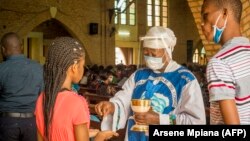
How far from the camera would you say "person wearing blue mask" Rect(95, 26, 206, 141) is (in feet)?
8.95

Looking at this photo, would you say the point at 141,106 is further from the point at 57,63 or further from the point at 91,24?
the point at 91,24

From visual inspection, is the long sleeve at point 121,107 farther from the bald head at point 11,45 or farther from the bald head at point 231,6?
the bald head at point 11,45

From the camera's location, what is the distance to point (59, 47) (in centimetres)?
244

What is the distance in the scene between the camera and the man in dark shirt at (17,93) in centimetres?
441

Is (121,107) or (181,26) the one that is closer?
(121,107)

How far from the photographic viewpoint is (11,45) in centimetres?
458

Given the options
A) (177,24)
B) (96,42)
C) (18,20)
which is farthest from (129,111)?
(177,24)

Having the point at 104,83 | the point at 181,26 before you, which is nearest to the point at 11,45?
the point at 104,83

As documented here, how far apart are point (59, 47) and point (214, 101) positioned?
0.90 metres

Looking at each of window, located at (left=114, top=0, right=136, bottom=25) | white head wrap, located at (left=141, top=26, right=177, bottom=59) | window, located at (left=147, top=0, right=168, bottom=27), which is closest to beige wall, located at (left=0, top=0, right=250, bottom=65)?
window, located at (left=114, top=0, right=136, bottom=25)

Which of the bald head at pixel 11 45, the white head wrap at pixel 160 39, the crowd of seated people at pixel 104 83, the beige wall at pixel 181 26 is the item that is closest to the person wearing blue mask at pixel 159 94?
the white head wrap at pixel 160 39

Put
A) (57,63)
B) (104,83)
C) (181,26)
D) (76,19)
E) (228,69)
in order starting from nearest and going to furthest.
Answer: (228,69) → (57,63) → (104,83) → (76,19) → (181,26)

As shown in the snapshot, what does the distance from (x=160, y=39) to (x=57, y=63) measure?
84 centimetres

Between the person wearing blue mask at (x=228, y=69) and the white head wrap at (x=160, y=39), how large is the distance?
0.87m
